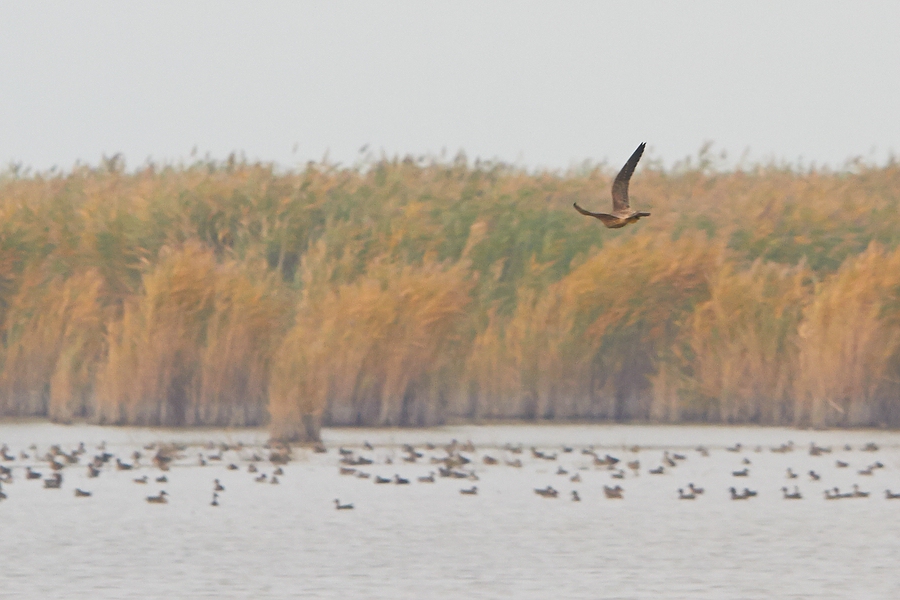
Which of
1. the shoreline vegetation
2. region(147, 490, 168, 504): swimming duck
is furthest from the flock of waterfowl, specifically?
the shoreline vegetation

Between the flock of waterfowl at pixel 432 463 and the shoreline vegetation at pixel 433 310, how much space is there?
158cm

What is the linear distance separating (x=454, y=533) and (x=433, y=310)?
26.8 ft

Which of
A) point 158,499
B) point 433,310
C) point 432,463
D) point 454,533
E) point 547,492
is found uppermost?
point 433,310

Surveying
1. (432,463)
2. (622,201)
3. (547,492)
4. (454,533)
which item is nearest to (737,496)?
(547,492)

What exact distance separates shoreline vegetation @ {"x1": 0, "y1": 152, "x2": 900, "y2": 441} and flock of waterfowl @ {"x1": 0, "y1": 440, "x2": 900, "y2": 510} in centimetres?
158

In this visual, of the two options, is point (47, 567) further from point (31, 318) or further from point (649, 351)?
point (649, 351)

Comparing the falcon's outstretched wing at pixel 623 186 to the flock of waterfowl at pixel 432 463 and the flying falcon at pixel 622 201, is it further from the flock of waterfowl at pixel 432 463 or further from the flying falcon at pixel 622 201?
the flock of waterfowl at pixel 432 463

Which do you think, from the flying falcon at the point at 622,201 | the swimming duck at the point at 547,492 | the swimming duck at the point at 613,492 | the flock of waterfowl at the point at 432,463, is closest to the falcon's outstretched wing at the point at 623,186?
the flying falcon at the point at 622,201

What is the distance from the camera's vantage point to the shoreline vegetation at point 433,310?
20.2 m

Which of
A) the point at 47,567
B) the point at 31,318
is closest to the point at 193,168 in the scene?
the point at 31,318

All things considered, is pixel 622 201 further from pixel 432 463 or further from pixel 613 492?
pixel 432 463

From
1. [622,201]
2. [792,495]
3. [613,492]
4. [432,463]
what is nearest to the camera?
[622,201]

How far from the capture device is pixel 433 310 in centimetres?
2048

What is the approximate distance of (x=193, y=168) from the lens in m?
29.2
